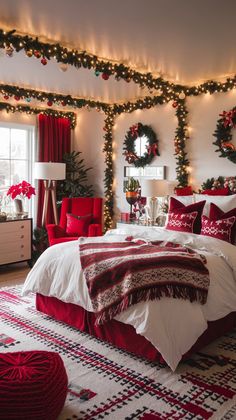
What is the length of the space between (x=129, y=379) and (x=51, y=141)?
5.31 m

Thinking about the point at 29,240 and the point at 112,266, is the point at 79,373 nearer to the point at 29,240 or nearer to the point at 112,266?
the point at 112,266

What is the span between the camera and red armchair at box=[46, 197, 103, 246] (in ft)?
18.8

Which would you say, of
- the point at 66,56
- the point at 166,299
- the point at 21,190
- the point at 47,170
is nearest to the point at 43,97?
the point at 47,170

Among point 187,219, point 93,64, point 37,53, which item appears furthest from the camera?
point 93,64

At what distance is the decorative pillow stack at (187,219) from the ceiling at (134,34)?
167 cm

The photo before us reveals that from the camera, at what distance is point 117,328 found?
3148 mm

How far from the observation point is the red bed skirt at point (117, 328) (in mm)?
2975

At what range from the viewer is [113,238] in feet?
13.6

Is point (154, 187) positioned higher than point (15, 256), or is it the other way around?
point (154, 187)

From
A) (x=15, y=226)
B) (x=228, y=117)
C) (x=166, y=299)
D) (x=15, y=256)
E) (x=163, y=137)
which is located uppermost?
(x=228, y=117)

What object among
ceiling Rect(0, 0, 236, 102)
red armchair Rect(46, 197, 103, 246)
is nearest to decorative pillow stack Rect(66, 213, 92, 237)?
red armchair Rect(46, 197, 103, 246)

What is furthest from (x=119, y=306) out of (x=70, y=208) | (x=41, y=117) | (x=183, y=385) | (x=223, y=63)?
(x=41, y=117)

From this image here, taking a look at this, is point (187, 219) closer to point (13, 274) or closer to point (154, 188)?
point (154, 188)

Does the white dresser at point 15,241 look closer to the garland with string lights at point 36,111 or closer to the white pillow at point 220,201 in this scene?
the garland with string lights at point 36,111
